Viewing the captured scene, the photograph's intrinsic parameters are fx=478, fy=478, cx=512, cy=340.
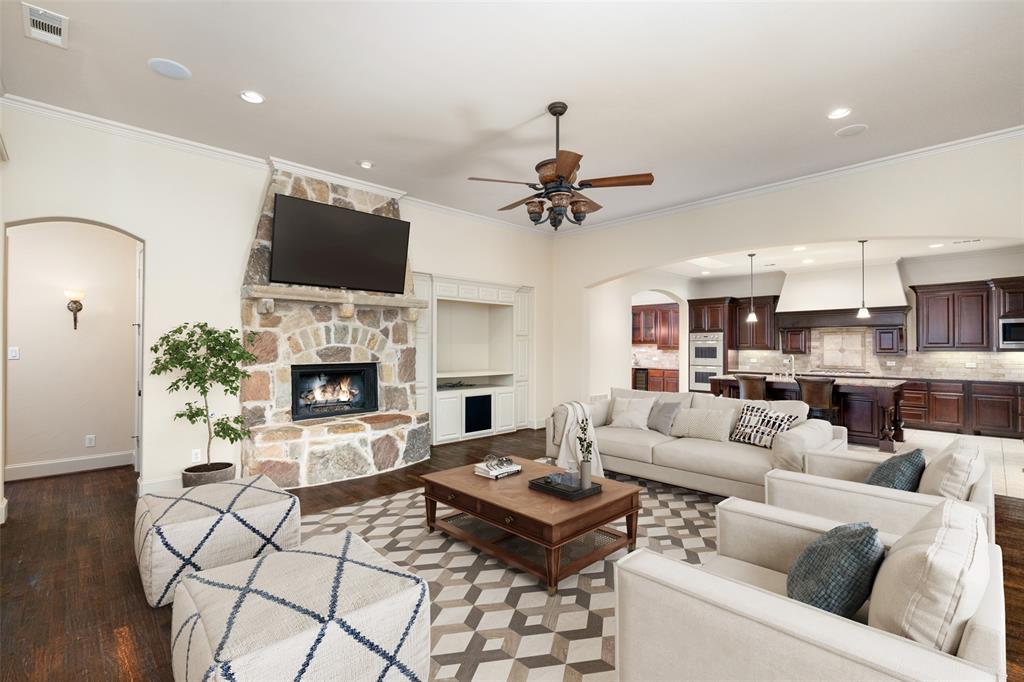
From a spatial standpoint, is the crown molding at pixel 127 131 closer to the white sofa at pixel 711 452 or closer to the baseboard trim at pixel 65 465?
the baseboard trim at pixel 65 465

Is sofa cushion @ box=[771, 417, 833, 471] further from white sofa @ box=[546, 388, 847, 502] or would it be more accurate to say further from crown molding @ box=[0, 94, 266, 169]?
crown molding @ box=[0, 94, 266, 169]

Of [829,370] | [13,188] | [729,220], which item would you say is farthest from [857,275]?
[13,188]

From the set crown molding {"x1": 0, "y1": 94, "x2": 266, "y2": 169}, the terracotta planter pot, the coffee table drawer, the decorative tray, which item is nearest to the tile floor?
the decorative tray

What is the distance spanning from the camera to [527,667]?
6.46 feet

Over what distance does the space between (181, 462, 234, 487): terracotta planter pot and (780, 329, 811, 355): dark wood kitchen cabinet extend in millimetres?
9493

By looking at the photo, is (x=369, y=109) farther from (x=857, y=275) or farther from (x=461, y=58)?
(x=857, y=275)

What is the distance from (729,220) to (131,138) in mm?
5859

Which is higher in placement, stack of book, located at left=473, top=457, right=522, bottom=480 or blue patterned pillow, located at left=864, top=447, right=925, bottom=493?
blue patterned pillow, located at left=864, top=447, right=925, bottom=493

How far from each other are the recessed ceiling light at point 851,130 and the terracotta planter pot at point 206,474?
18.7ft

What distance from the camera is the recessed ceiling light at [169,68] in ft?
9.78

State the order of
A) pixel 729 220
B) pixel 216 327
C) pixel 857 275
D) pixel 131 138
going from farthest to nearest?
pixel 857 275 → pixel 729 220 → pixel 216 327 → pixel 131 138

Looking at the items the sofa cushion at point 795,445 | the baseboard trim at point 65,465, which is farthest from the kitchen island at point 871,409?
the baseboard trim at point 65,465

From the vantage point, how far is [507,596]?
8.27 feet

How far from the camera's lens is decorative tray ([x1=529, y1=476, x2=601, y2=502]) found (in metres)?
2.84
